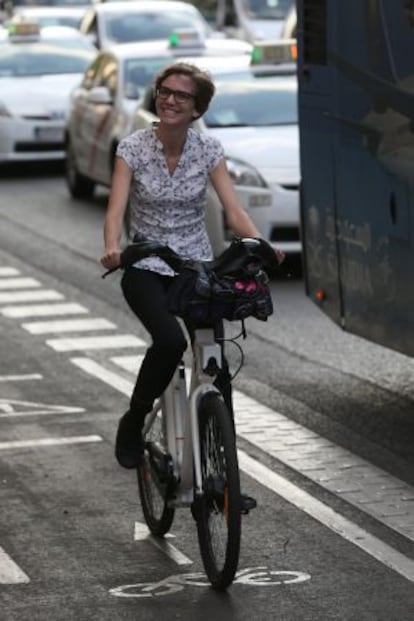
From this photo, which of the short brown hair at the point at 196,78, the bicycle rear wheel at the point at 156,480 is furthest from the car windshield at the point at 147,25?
the short brown hair at the point at 196,78

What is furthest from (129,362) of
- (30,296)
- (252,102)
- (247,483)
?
(252,102)

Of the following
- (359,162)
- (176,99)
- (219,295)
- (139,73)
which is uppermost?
(176,99)

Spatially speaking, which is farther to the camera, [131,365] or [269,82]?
[269,82]

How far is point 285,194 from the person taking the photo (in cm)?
1661

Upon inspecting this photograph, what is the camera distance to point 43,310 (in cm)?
1529

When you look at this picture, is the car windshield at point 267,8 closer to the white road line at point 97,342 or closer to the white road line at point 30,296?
the white road line at point 30,296

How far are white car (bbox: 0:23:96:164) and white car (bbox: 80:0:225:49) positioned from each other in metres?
2.66

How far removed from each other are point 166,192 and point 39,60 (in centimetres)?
1880

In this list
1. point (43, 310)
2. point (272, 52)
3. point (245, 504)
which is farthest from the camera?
point (272, 52)

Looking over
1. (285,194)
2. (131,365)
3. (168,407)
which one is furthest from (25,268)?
(168,407)

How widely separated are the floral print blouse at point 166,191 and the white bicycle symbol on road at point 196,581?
48.0 inches

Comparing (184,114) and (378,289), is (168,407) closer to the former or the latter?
(184,114)

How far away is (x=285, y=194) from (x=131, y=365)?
4.24 metres

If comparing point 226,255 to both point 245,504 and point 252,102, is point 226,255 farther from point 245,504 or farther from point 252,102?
point 252,102
